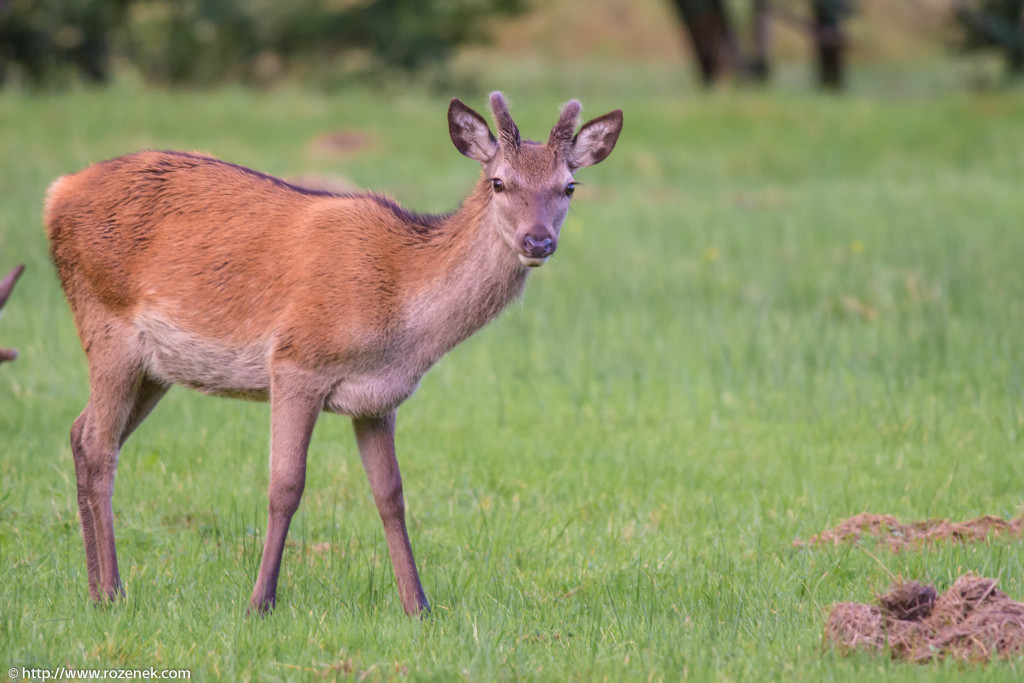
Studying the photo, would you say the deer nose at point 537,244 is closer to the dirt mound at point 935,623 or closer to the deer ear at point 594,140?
the deer ear at point 594,140

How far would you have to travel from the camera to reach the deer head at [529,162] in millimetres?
5305

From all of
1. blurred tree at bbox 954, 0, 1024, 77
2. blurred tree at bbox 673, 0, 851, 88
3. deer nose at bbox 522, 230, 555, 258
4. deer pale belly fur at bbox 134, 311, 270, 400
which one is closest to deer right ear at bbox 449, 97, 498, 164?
deer nose at bbox 522, 230, 555, 258

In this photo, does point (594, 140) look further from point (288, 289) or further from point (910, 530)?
point (910, 530)

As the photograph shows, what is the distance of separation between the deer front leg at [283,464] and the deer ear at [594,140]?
1550 millimetres

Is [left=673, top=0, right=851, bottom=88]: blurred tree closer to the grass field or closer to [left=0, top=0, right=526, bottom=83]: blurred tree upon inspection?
[left=0, top=0, right=526, bottom=83]: blurred tree

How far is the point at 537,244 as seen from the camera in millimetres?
5172

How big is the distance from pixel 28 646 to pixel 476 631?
5.60ft

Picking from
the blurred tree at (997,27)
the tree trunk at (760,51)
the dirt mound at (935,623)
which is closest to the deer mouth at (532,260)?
the dirt mound at (935,623)

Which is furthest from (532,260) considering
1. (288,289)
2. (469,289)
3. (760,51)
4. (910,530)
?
(760,51)

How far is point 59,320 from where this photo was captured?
10680 millimetres

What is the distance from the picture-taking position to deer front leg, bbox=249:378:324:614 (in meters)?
5.38

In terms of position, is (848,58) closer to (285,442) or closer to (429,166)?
(429,166)

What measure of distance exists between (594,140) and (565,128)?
182mm

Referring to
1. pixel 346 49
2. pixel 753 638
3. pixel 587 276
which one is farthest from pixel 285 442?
pixel 346 49
